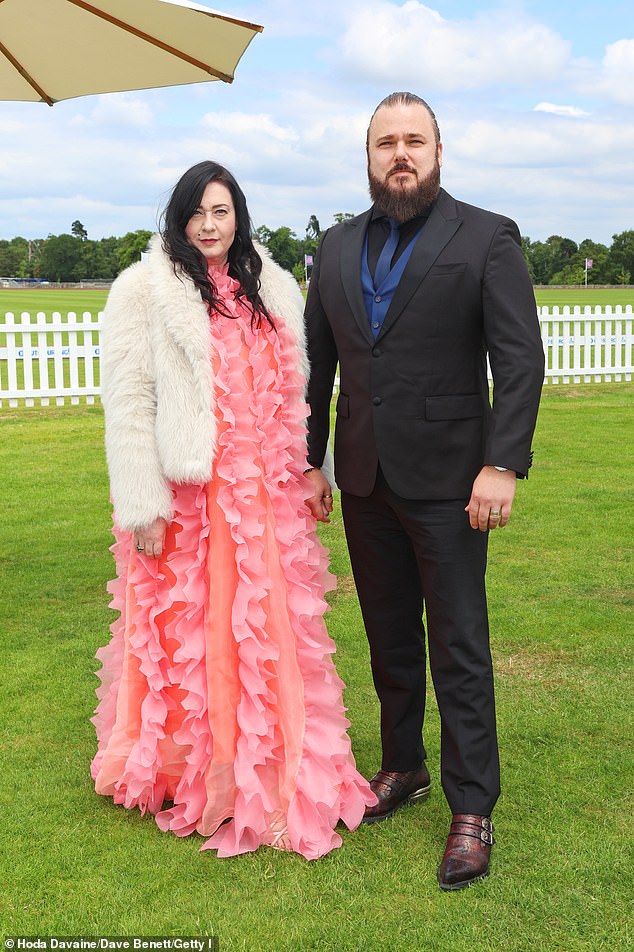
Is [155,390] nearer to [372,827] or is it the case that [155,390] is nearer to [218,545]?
[218,545]

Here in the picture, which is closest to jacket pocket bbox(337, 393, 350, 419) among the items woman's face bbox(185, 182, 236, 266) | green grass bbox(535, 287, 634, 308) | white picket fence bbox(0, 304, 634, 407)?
woman's face bbox(185, 182, 236, 266)

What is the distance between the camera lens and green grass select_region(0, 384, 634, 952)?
2.88 metres

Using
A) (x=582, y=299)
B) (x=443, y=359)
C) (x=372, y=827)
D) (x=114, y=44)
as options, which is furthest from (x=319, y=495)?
(x=582, y=299)

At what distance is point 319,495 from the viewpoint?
357 centimetres

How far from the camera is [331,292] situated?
3.30m

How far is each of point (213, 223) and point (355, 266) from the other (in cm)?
50

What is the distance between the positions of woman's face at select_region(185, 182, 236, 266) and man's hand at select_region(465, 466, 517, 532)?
116 centimetres

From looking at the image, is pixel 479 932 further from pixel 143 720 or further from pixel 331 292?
pixel 331 292

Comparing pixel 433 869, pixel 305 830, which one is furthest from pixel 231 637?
pixel 433 869

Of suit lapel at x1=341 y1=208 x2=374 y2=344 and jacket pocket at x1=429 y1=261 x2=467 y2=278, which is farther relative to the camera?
suit lapel at x1=341 y1=208 x2=374 y2=344

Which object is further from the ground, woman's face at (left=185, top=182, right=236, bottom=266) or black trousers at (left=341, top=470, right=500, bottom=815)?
woman's face at (left=185, top=182, right=236, bottom=266)

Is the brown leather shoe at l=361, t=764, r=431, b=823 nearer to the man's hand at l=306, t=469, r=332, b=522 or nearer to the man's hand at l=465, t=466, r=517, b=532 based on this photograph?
the man's hand at l=306, t=469, r=332, b=522

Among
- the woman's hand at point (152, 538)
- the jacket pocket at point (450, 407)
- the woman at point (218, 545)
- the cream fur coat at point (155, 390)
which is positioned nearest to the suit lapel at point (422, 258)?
the jacket pocket at point (450, 407)

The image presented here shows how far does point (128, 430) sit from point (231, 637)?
2.43 feet
